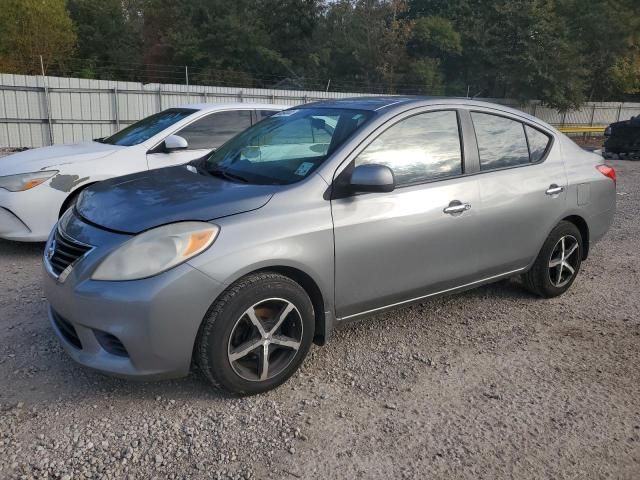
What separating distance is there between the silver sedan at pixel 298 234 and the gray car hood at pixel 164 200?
0.01m

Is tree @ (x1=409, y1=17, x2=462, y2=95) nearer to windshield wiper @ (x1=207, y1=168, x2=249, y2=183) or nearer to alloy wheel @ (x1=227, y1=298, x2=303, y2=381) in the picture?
windshield wiper @ (x1=207, y1=168, x2=249, y2=183)

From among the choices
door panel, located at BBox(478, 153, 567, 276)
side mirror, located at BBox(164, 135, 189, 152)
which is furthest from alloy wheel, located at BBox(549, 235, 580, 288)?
side mirror, located at BBox(164, 135, 189, 152)

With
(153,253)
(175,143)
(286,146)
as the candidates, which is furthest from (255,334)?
(175,143)

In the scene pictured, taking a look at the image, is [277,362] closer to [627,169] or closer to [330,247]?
[330,247]

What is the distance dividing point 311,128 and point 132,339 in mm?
1917

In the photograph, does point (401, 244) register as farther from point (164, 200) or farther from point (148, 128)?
point (148, 128)

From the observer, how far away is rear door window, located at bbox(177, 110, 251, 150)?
6.38 meters

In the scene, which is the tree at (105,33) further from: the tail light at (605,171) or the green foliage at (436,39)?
the tail light at (605,171)

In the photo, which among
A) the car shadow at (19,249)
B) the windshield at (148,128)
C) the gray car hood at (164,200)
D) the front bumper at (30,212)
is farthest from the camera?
the windshield at (148,128)

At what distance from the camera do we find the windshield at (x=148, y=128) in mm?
6239

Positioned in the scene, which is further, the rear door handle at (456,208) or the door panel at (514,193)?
the door panel at (514,193)

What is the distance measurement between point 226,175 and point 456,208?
5.01ft

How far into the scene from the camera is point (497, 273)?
4164 mm

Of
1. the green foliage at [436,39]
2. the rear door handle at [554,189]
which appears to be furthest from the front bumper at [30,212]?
the green foliage at [436,39]
